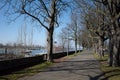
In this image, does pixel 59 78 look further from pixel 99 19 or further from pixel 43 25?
pixel 99 19

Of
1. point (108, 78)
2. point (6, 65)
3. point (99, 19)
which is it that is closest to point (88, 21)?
point (99, 19)

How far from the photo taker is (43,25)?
33.5 metres

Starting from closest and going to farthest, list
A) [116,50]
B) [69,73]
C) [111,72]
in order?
[69,73] < [111,72] < [116,50]

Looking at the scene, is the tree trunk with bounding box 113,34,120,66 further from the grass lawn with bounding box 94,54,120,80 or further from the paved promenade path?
the paved promenade path

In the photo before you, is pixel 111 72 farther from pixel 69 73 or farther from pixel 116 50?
pixel 116 50

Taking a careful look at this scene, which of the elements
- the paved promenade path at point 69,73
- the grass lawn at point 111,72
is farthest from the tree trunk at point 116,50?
the paved promenade path at point 69,73

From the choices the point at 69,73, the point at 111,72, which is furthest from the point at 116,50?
the point at 69,73

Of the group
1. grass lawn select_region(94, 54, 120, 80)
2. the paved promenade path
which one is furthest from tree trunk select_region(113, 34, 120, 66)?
the paved promenade path

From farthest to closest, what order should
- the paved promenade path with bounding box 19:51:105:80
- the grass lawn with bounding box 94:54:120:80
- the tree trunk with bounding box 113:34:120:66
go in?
the tree trunk with bounding box 113:34:120:66
the grass lawn with bounding box 94:54:120:80
the paved promenade path with bounding box 19:51:105:80

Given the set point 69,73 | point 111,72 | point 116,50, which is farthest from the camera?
point 116,50

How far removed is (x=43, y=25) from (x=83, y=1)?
31.1 ft

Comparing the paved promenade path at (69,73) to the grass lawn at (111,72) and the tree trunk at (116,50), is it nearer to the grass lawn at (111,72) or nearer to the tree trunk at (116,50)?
the grass lawn at (111,72)

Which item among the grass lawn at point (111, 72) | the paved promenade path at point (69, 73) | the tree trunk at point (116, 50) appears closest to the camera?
the paved promenade path at point (69, 73)

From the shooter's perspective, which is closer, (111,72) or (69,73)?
(69,73)
